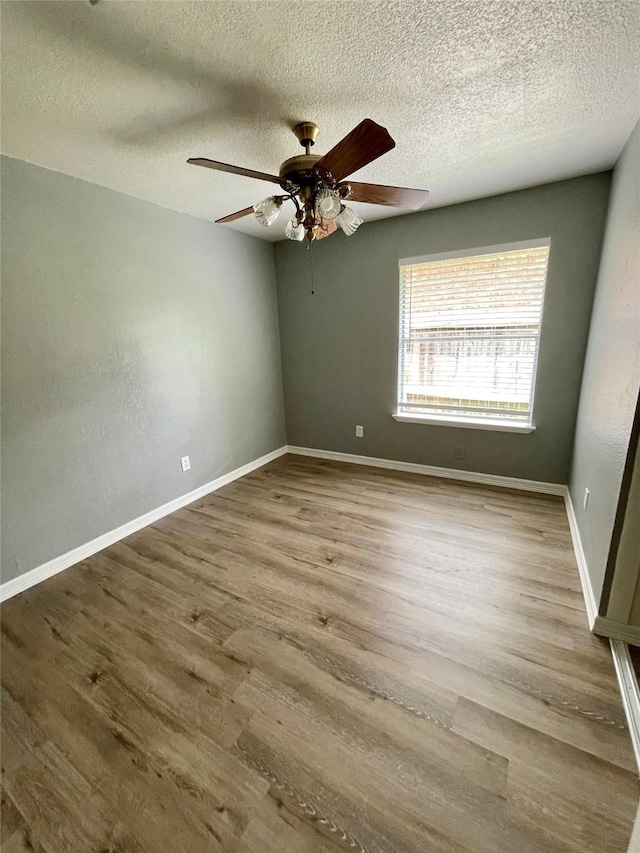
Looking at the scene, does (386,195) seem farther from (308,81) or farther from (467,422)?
(467,422)

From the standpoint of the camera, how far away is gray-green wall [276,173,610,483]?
2.45 m

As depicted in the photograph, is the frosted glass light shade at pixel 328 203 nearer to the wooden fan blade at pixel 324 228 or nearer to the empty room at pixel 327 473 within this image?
the empty room at pixel 327 473

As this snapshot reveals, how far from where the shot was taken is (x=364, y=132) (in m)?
1.10

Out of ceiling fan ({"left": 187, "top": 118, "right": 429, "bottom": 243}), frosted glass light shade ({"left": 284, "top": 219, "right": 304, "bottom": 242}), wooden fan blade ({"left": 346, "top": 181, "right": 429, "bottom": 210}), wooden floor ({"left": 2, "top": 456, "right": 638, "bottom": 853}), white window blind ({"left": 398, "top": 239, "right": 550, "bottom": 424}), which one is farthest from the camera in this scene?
white window blind ({"left": 398, "top": 239, "right": 550, "bottom": 424})

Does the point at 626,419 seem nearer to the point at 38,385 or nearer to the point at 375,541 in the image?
the point at 375,541

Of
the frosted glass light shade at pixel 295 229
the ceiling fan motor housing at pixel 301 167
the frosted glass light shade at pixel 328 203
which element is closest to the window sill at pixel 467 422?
the frosted glass light shade at pixel 295 229

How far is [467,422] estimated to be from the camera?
9.95ft

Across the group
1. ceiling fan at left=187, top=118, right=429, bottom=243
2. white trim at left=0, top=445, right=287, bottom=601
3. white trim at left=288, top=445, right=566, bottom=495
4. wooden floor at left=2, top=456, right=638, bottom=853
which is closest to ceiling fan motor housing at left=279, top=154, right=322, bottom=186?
ceiling fan at left=187, top=118, right=429, bottom=243

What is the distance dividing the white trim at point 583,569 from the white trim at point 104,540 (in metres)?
2.85

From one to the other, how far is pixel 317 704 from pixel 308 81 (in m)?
2.48

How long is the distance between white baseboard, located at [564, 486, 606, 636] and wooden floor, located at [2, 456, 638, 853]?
0.05 metres

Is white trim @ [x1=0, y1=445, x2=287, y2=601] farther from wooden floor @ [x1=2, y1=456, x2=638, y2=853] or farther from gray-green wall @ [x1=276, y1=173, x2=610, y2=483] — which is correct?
gray-green wall @ [x1=276, y1=173, x2=610, y2=483]

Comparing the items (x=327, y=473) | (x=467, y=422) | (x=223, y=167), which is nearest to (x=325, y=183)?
(x=223, y=167)

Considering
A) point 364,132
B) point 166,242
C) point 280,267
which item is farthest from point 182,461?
point 364,132
